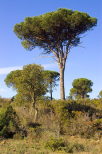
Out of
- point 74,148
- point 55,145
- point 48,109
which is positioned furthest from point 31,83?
point 74,148

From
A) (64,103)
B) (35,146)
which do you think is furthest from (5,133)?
(64,103)

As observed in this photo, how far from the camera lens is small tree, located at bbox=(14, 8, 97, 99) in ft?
67.9

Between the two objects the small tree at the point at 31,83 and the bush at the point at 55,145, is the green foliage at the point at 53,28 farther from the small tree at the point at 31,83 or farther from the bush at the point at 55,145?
the bush at the point at 55,145

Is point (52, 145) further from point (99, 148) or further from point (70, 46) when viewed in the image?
point (70, 46)

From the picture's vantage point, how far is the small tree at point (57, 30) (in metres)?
20.7

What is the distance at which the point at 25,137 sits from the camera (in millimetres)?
10391

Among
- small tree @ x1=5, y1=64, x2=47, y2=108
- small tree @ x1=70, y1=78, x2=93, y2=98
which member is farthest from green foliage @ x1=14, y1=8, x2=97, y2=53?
small tree @ x1=70, y1=78, x2=93, y2=98

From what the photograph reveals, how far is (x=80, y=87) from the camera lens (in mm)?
39719

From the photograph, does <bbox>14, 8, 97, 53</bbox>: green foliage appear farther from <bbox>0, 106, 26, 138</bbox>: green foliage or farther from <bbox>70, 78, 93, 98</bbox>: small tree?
<bbox>70, 78, 93, 98</bbox>: small tree

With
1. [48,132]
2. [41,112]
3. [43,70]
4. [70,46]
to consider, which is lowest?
[48,132]

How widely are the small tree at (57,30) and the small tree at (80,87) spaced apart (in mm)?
17341

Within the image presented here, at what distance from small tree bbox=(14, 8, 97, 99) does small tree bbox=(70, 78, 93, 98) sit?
17.3 metres

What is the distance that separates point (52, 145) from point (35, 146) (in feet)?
1.97

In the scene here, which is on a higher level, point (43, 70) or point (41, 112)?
point (43, 70)
